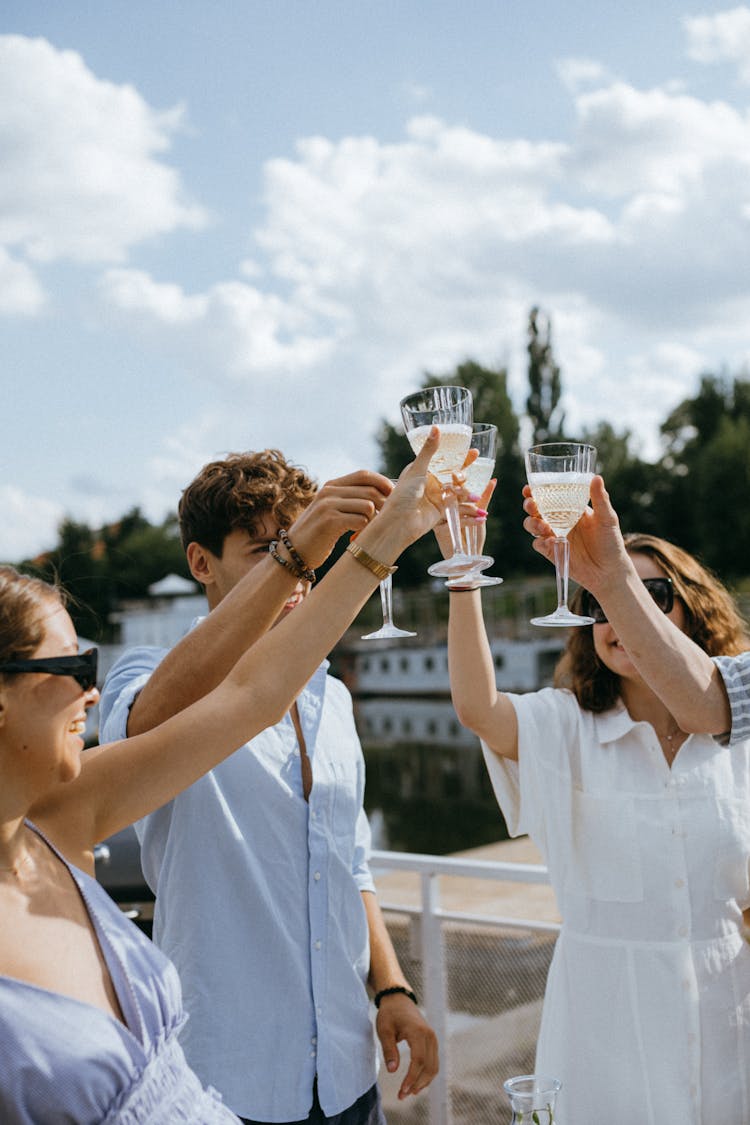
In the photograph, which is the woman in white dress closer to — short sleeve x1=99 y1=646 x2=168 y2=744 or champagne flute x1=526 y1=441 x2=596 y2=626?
champagne flute x1=526 y1=441 x2=596 y2=626

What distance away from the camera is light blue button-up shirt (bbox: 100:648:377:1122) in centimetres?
198

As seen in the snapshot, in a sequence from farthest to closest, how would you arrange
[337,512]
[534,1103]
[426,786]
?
[426,786]
[337,512]
[534,1103]

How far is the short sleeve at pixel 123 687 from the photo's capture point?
6.61ft

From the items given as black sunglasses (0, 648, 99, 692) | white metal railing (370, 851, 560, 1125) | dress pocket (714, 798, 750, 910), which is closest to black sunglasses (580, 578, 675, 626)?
dress pocket (714, 798, 750, 910)

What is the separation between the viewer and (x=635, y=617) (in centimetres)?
211

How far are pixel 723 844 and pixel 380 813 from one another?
20.5m

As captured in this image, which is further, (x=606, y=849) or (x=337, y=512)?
(x=606, y=849)

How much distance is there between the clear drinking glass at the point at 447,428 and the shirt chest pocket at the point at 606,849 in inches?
34.8

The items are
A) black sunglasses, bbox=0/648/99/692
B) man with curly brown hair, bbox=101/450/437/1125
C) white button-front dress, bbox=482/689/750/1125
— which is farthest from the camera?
white button-front dress, bbox=482/689/750/1125

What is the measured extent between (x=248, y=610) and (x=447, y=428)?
492 millimetres

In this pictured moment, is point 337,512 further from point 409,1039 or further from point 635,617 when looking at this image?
point 409,1039

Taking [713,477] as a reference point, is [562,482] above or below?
below

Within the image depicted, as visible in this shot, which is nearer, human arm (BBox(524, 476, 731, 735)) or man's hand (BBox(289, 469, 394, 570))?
man's hand (BBox(289, 469, 394, 570))

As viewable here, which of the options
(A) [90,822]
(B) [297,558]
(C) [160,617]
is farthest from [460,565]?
(C) [160,617]
